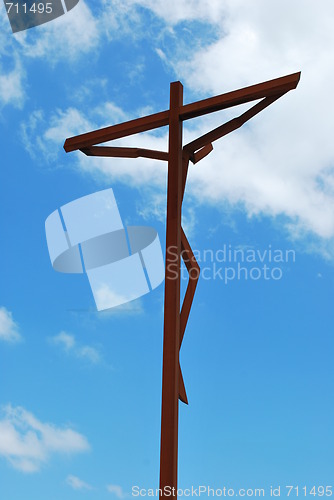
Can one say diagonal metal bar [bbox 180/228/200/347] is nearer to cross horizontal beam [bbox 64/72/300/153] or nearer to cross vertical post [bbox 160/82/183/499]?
cross vertical post [bbox 160/82/183/499]

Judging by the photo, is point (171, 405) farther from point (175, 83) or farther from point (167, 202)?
point (175, 83)

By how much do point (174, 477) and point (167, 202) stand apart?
2129 millimetres

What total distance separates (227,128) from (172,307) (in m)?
1.61

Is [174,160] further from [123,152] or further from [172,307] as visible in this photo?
[172,307]

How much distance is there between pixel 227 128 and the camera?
535 cm

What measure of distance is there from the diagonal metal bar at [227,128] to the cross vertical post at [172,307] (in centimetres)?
17

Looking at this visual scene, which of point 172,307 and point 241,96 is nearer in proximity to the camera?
point 172,307

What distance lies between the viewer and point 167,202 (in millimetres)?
5199

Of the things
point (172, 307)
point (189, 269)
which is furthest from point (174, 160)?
point (172, 307)

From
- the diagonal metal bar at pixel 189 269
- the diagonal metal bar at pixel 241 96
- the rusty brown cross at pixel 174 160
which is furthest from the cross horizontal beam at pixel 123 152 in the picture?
the diagonal metal bar at pixel 189 269

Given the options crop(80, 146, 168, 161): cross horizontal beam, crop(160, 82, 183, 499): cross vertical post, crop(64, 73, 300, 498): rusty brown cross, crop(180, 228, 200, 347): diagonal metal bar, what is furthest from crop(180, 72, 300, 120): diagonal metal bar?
crop(180, 228, 200, 347): diagonal metal bar

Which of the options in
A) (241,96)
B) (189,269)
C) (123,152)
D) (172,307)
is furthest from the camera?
(123,152)

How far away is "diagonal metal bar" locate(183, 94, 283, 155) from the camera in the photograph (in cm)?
523

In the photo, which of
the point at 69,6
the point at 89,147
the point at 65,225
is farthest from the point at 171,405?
the point at 69,6
